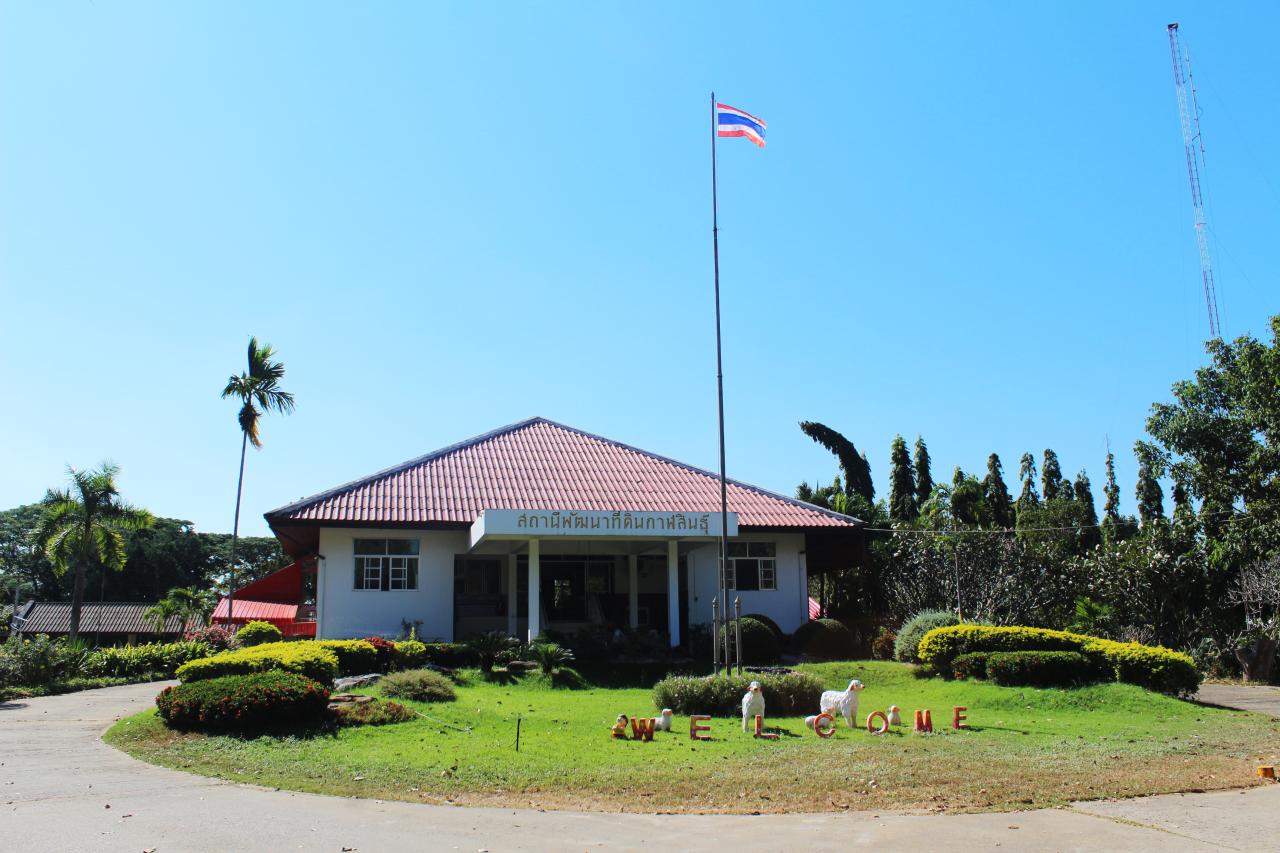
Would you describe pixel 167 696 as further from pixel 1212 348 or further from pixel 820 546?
pixel 1212 348

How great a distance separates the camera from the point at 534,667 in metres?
20.5

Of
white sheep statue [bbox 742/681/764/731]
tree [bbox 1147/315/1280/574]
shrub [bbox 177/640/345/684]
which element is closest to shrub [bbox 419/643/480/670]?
shrub [bbox 177/640/345/684]

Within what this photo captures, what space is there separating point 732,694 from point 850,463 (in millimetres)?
31169

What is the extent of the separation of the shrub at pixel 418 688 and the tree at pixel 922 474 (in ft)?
118

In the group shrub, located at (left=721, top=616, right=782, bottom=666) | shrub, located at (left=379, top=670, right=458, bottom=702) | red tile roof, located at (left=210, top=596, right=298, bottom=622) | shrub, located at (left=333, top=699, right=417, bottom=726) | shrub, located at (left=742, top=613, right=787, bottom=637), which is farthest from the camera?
red tile roof, located at (left=210, top=596, right=298, bottom=622)

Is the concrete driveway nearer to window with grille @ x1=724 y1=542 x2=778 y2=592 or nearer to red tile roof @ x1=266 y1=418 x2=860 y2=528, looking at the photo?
red tile roof @ x1=266 y1=418 x2=860 y2=528

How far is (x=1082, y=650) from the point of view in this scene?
17922 millimetres

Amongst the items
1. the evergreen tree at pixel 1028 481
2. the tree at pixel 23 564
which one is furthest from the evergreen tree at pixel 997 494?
the tree at pixel 23 564

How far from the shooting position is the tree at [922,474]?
48750 mm

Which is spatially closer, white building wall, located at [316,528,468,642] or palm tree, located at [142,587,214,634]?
white building wall, located at [316,528,468,642]

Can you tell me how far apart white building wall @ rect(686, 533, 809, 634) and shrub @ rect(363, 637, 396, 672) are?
9.72 metres

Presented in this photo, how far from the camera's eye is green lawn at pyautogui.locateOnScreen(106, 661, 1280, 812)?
8867 millimetres

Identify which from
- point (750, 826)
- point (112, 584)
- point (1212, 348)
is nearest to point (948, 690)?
point (750, 826)

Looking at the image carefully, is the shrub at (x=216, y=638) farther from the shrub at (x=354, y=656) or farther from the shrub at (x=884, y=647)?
the shrub at (x=884, y=647)
